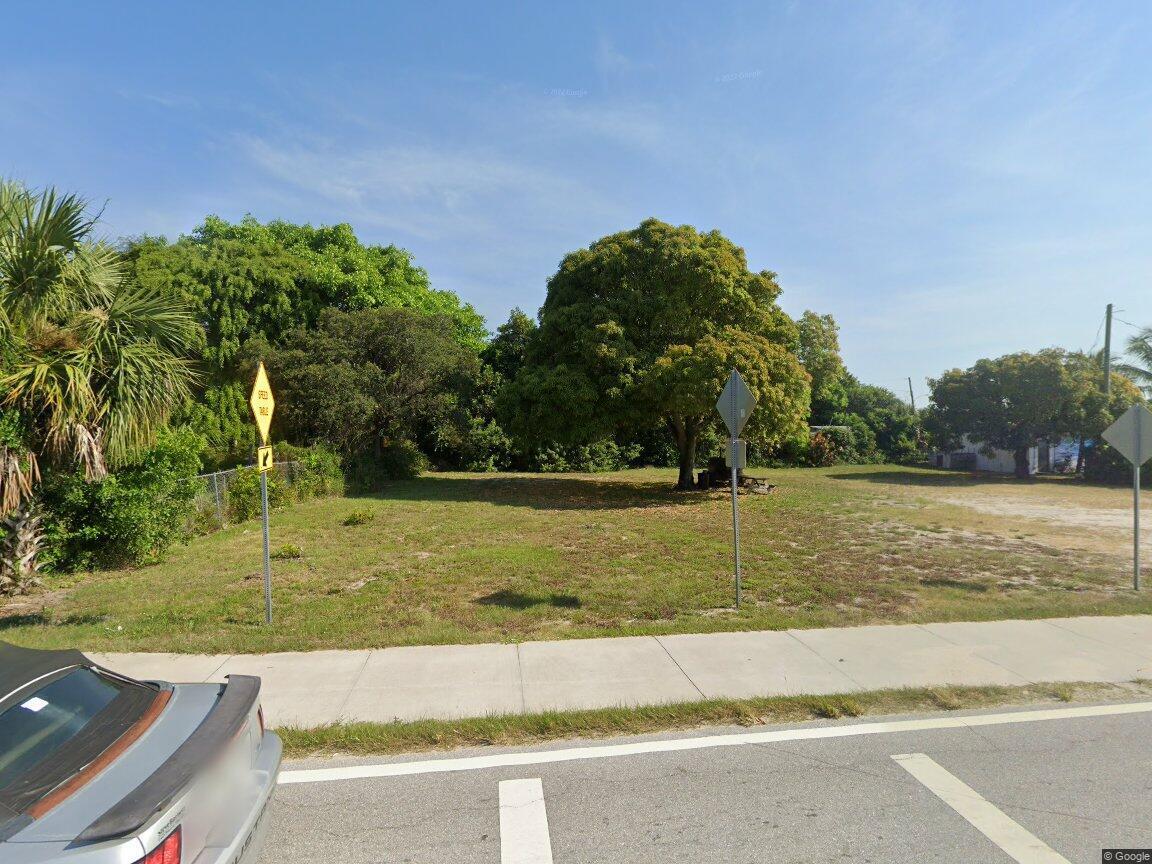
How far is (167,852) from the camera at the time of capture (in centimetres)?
234

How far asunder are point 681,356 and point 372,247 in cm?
2327

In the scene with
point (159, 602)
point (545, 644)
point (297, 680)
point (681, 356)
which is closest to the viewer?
point (297, 680)

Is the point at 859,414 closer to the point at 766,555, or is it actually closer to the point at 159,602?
the point at 766,555

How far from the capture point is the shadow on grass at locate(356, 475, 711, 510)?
19.6 m

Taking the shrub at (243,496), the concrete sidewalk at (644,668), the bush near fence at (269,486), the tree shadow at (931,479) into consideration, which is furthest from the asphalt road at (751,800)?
the tree shadow at (931,479)

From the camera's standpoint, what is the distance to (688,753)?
451 centimetres

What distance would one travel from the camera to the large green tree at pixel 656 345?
61.9ft

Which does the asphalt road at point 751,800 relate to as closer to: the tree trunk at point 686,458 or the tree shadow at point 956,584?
the tree shadow at point 956,584

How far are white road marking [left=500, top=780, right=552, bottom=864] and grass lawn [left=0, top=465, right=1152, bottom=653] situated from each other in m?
2.92

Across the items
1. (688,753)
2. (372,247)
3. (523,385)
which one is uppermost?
(372,247)

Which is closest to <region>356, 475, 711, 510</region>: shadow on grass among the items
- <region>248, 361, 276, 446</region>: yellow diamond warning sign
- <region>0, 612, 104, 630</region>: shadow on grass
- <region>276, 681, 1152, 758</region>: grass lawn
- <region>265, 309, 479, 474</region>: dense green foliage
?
<region>265, 309, 479, 474</region>: dense green foliage

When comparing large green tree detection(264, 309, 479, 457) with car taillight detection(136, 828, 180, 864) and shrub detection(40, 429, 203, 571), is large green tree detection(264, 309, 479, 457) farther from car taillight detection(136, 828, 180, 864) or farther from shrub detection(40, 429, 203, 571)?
car taillight detection(136, 828, 180, 864)

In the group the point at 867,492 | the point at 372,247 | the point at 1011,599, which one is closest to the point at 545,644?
the point at 1011,599

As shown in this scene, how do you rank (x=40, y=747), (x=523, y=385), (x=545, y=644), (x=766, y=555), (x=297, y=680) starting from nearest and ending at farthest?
(x=40, y=747), (x=297, y=680), (x=545, y=644), (x=766, y=555), (x=523, y=385)
